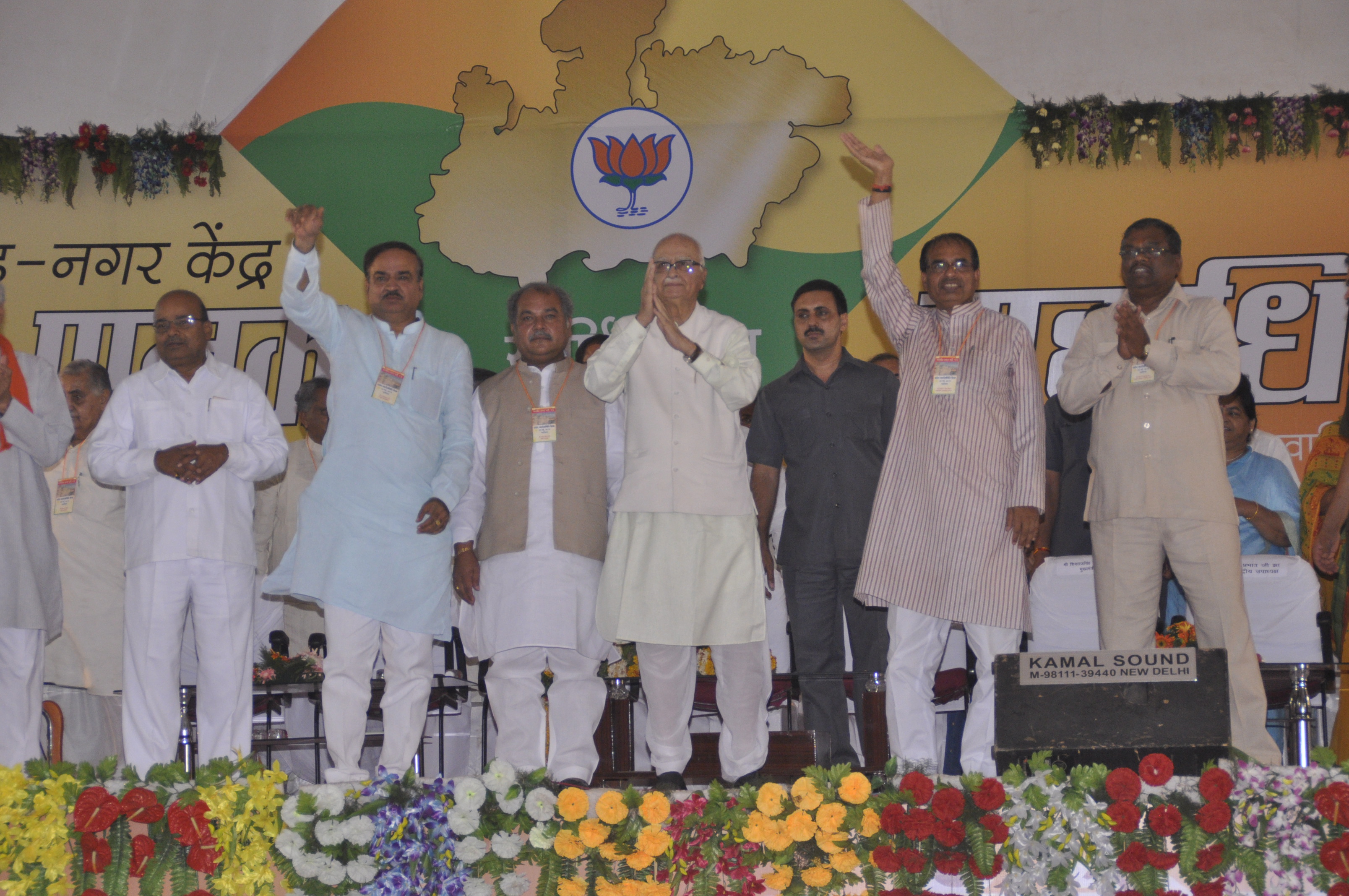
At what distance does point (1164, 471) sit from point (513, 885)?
2.55 meters

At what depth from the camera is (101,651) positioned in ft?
17.4

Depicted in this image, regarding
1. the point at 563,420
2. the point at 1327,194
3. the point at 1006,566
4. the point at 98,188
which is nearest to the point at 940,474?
the point at 1006,566

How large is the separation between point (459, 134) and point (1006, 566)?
4.65 meters

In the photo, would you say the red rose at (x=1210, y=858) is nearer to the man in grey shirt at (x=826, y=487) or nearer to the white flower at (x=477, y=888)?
the man in grey shirt at (x=826, y=487)

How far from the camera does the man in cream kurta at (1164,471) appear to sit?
166 inches

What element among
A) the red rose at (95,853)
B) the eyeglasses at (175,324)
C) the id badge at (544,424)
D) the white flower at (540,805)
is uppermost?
the eyeglasses at (175,324)

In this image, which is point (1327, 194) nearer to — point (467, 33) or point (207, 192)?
point (467, 33)

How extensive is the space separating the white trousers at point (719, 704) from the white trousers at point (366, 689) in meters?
0.79

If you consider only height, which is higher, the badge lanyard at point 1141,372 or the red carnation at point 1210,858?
the badge lanyard at point 1141,372

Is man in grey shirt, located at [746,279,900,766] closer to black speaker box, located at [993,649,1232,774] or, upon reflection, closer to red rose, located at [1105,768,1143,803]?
black speaker box, located at [993,649,1232,774]

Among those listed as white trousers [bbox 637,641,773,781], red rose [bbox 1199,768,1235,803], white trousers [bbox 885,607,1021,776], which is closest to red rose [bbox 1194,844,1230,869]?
red rose [bbox 1199,768,1235,803]

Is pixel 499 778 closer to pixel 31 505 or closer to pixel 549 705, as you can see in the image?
pixel 549 705


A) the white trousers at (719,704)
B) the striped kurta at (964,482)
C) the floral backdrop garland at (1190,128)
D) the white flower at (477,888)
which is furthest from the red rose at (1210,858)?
the floral backdrop garland at (1190,128)

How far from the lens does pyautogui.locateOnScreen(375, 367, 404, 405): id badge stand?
434 cm
